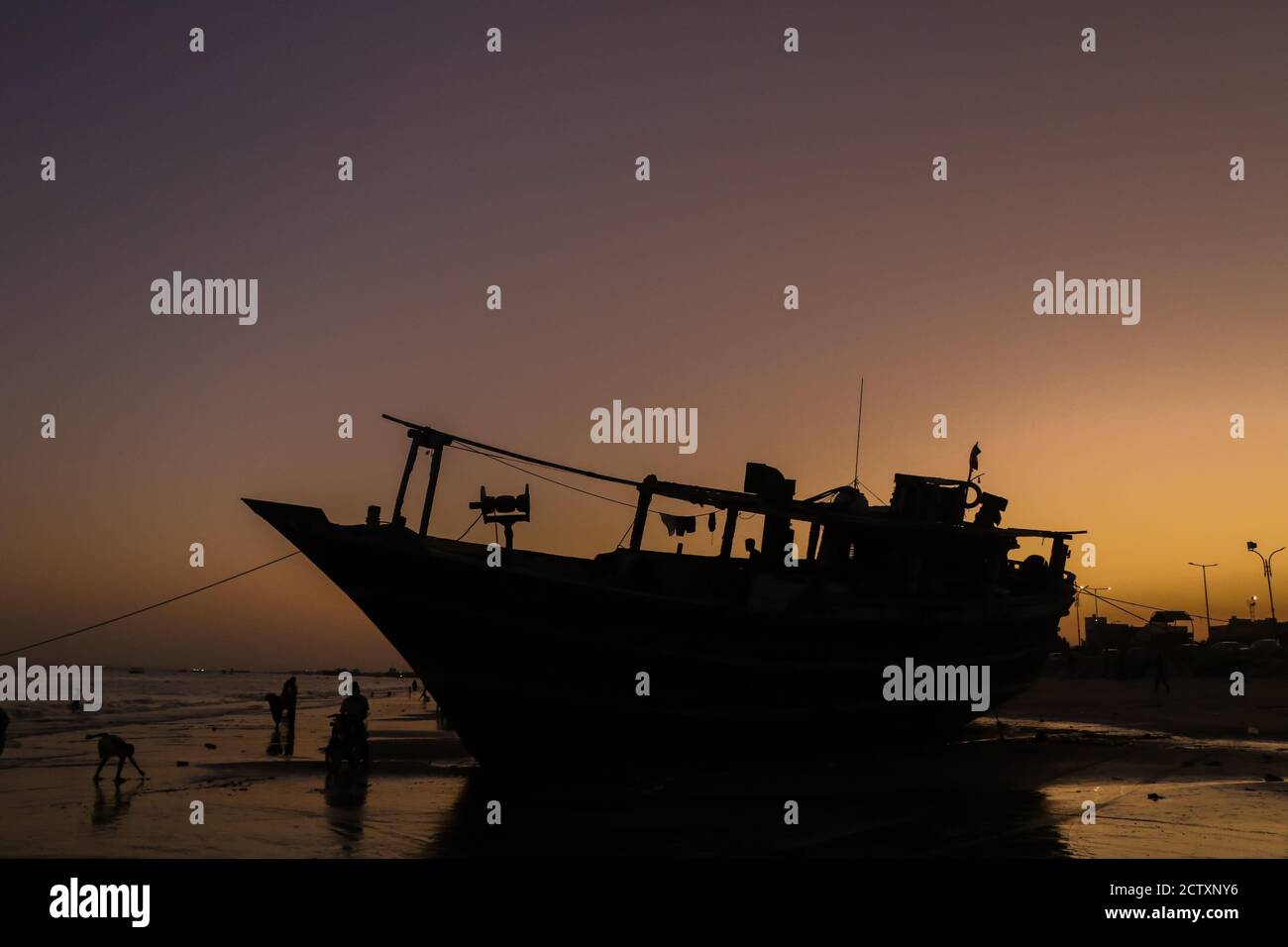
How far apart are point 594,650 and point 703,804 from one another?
11.0 ft

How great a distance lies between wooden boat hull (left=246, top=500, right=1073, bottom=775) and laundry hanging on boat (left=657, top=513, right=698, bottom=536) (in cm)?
148

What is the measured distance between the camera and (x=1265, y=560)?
304 feet

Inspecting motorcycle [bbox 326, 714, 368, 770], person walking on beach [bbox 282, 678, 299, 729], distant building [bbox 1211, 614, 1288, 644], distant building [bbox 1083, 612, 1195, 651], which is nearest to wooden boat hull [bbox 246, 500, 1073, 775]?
motorcycle [bbox 326, 714, 368, 770]

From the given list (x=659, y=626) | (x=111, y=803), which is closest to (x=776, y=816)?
(x=659, y=626)

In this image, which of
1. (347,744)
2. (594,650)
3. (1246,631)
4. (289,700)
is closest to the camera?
(594,650)

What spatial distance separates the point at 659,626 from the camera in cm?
1683

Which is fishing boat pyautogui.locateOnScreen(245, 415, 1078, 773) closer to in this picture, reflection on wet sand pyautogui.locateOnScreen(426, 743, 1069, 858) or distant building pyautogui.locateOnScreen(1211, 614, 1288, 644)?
reflection on wet sand pyautogui.locateOnScreen(426, 743, 1069, 858)

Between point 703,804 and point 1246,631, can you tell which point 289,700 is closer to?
point 703,804

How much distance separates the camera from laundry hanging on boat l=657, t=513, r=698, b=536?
64.4 feet

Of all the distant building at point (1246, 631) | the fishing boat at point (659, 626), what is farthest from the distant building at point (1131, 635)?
the fishing boat at point (659, 626)

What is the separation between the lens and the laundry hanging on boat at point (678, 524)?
1964 cm
